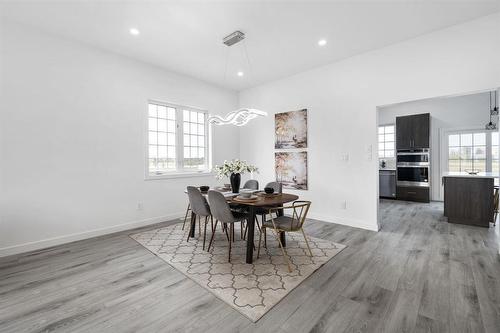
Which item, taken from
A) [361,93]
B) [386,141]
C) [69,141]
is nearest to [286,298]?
[361,93]

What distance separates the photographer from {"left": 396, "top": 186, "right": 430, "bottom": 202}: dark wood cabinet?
20.2 feet

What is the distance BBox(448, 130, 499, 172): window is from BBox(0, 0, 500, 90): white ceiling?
432 centimetres

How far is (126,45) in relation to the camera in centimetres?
369

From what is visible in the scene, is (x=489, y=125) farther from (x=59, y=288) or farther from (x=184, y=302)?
(x=59, y=288)

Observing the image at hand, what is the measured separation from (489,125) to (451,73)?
142 inches

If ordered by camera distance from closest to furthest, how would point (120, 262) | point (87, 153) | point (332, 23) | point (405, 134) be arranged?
point (120, 262), point (332, 23), point (87, 153), point (405, 134)

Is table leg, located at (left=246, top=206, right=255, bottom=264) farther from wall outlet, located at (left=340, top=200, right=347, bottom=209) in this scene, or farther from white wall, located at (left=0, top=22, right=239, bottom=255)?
white wall, located at (left=0, top=22, right=239, bottom=255)

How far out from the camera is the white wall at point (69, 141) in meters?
3.07

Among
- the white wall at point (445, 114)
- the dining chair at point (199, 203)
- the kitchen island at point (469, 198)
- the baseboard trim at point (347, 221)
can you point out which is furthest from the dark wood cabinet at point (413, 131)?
the dining chair at point (199, 203)

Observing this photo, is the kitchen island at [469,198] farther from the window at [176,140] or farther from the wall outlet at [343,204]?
the window at [176,140]

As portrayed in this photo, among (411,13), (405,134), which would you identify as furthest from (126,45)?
(405,134)

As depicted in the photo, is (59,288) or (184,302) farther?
(59,288)

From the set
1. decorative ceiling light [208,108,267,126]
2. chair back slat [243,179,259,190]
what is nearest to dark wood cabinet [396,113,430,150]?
chair back slat [243,179,259,190]

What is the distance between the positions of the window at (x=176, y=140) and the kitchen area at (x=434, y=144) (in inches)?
206
